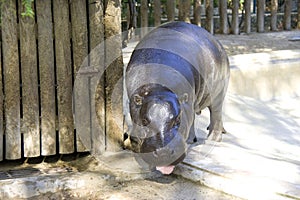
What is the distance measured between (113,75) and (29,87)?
572mm

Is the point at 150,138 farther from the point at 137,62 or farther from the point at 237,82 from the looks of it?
the point at 237,82

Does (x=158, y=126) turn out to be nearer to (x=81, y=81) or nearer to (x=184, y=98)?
(x=184, y=98)

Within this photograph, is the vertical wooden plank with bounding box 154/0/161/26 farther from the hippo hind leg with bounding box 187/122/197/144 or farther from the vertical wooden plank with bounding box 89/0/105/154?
the vertical wooden plank with bounding box 89/0/105/154

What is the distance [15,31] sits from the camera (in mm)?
3590

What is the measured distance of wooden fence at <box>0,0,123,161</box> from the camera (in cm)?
362

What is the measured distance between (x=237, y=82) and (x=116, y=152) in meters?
2.88

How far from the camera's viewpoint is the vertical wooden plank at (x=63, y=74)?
368cm

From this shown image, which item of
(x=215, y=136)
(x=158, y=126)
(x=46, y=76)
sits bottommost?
(x=215, y=136)

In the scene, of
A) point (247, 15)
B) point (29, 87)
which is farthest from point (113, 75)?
point (247, 15)

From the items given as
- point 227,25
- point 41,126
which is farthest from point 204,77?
point 227,25

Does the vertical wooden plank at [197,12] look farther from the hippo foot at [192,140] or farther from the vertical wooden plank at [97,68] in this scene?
the vertical wooden plank at [97,68]

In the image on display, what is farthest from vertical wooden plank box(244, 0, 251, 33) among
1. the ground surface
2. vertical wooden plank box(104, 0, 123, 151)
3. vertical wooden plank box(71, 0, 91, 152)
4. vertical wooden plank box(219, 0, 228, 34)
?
the ground surface

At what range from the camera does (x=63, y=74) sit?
12.3 ft

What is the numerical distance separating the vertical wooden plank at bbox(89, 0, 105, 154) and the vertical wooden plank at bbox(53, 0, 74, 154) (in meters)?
0.15
